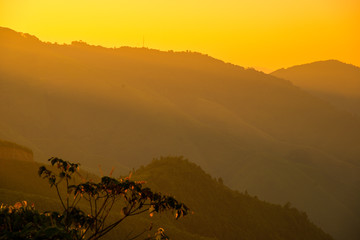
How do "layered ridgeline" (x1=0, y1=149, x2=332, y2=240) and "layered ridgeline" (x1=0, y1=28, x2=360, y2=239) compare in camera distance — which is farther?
"layered ridgeline" (x1=0, y1=28, x2=360, y2=239)

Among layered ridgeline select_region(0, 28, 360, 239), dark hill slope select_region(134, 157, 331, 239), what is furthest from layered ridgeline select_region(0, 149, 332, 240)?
layered ridgeline select_region(0, 28, 360, 239)

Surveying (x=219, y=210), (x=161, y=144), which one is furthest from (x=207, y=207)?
(x=161, y=144)

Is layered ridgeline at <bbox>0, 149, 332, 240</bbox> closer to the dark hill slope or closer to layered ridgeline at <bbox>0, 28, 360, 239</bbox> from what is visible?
the dark hill slope

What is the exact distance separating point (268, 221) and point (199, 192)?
30.1 feet

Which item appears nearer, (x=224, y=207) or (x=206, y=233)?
(x=206, y=233)

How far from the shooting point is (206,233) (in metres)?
57.0

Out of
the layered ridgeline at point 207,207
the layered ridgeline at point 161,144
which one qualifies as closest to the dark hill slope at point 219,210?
the layered ridgeline at point 207,207

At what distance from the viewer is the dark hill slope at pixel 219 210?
5891 cm

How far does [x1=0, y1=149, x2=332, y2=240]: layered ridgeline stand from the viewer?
52.9 m

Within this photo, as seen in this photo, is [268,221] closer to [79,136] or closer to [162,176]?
[162,176]

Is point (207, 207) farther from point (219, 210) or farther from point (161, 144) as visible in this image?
point (161, 144)

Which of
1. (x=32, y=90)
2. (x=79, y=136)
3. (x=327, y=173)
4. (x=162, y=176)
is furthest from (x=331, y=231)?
(x=32, y=90)

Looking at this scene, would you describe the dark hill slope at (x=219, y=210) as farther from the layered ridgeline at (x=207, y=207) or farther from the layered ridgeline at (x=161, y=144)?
the layered ridgeline at (x=161, y=144)

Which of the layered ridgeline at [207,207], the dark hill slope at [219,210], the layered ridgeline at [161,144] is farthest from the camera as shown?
the layered ridgeline at [161,144]
